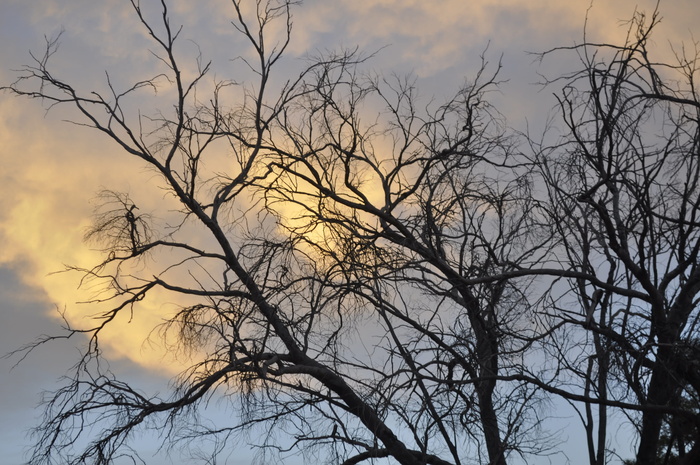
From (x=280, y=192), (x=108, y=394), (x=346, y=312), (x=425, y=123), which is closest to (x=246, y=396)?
(x=346, y=312)

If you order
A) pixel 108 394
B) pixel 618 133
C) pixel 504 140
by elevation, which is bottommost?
pixel 108 394

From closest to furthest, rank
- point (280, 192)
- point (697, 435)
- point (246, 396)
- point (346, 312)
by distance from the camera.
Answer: point (697, 435)
point (246, 396)
point (346, 312)
point (280, 192)

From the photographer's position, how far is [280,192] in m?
10.9

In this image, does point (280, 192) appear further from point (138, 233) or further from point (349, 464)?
point (349, 464)

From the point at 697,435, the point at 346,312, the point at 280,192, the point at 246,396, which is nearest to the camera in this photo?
the point at 697,435

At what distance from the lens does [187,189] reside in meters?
10.9

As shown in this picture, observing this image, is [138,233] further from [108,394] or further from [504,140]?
[504,140]

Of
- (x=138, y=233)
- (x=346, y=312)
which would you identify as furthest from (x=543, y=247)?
(x=138, y=233)

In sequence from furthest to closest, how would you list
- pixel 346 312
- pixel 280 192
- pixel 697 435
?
pixel 280 192 < pixel 346 312 < pixel 697 435

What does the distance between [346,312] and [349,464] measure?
2.40 meters

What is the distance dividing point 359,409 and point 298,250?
2.20 metres

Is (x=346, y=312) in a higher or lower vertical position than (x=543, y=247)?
lower

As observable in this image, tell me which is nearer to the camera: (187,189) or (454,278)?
(454,278)

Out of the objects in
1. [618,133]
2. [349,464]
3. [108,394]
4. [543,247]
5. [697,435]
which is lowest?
[697,435]
